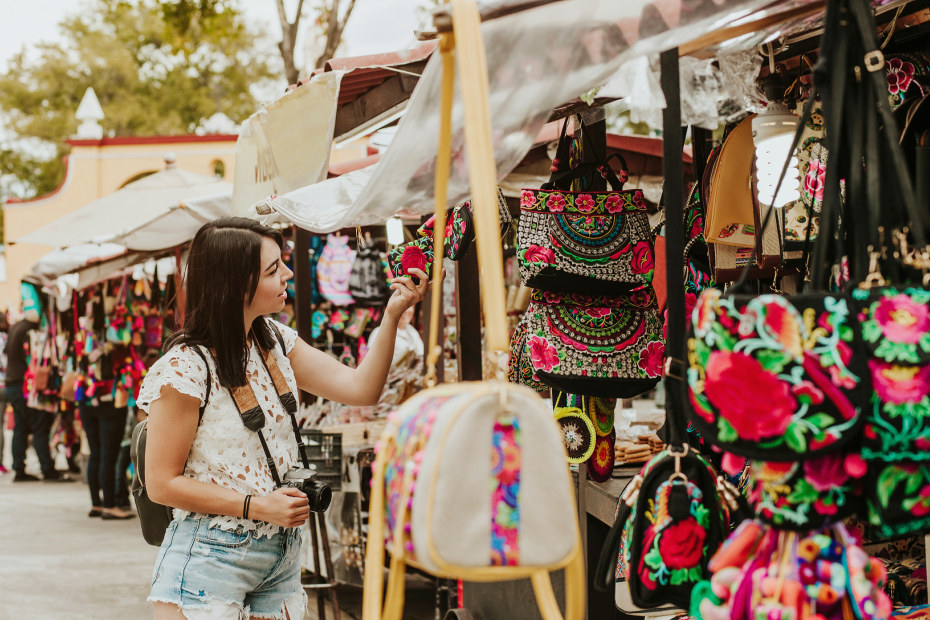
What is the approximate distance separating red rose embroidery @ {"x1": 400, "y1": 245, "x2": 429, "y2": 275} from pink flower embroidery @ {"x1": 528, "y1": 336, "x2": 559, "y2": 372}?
45 cm

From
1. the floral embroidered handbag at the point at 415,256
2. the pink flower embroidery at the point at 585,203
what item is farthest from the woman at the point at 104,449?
the pink flower embroidery at the point at 585,203

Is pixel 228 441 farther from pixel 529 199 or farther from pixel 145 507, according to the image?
pixel 529 199

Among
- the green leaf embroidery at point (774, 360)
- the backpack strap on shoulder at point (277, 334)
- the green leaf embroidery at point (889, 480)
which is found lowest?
the green leaf embroidery at point (889, 480)

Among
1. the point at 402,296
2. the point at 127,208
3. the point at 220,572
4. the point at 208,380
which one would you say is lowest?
the point at 220,572

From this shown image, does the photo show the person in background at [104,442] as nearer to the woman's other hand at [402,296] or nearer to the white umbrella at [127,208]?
the white umbrella at [127,208]

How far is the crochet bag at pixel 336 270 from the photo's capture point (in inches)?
301

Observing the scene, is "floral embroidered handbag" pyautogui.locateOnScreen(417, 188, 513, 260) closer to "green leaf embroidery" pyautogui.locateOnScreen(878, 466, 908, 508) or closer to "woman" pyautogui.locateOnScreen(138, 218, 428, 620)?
"woman" pyautogui.locateOnScreen(138, 218, 428, 620)

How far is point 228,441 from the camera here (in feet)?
8.50

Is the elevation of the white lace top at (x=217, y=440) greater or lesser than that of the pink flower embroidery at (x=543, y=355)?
lesser

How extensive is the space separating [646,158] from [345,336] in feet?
10.8

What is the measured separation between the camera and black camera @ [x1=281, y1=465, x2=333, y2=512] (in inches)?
102

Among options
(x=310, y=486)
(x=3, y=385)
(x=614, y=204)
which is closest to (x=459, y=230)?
(x=614, y=204)

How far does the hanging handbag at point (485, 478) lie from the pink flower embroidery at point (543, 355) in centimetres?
164

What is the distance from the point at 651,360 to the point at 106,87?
36968 mm
